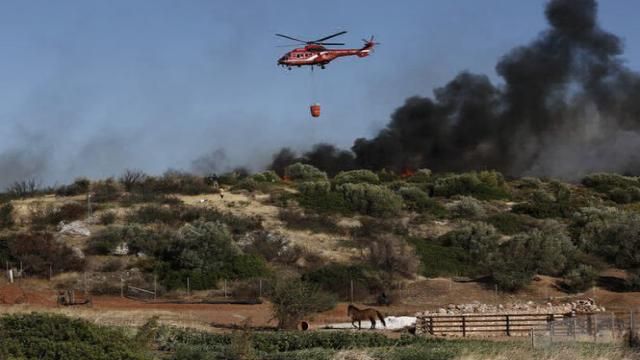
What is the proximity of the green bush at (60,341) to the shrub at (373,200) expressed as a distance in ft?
159

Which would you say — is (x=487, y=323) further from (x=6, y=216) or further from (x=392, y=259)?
(x=6, y=216)

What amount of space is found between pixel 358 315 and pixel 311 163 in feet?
220

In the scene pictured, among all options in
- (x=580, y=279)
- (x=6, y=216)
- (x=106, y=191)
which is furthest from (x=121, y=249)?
(x=580, y=279)

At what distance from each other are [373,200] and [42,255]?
2362cm

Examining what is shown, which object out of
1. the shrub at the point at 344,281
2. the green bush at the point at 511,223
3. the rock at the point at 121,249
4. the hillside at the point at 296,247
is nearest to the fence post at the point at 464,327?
the hillside at the point at 296,247

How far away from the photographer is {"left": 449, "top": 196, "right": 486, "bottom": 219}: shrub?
219 ft

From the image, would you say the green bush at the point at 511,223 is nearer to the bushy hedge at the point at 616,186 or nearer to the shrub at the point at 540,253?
the shrub at the point at 540,253

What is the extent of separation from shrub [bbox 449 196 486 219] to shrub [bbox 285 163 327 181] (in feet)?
66.9

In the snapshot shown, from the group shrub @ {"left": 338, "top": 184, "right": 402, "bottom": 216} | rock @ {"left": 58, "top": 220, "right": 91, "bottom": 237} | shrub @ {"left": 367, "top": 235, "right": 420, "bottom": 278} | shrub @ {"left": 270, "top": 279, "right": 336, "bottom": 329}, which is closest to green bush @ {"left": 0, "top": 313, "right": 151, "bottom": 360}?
shrub @ {"left": 270, "top": 279, "right": 336, "bottom": 329}

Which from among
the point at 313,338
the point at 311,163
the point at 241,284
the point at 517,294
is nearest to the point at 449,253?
the point at 517,294

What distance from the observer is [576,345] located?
24.7m

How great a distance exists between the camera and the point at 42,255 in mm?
51531

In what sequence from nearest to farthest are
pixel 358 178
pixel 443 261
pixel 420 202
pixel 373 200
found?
1. pixel 443 261
2. pixel 373 200
3. pixel 420 202
4. pixel 358 178

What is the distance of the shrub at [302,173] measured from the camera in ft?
290
